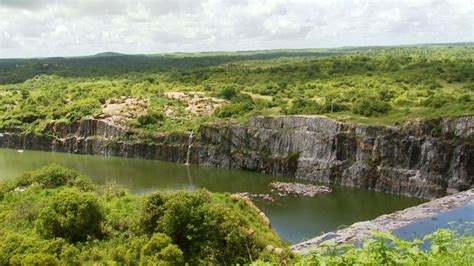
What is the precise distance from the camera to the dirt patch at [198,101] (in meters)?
74.9

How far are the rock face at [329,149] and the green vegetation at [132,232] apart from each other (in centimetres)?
2386

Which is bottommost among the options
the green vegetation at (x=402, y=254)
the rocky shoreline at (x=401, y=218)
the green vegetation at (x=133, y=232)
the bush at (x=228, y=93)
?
the rocky shoreline at (x=401, y=218)

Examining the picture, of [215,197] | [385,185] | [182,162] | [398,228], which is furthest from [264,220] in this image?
[182,162]

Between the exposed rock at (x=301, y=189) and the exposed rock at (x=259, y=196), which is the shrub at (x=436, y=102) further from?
the exposed rock at (x=259, y=196)

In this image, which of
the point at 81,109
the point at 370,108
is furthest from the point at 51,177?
the point at 81,109

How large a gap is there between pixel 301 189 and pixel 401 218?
1288 centimetres

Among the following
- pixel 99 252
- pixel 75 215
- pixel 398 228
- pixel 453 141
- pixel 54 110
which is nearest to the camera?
pixel 99 252

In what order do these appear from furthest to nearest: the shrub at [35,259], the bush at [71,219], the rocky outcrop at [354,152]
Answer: the rocky outcrop at [354,152], the bush at [71,219], the shrub at [35,259]

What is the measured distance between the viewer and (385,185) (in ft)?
169

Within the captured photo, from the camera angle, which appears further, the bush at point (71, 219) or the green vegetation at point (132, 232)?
the bush at point (71, 219)

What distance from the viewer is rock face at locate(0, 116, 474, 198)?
48.8 m

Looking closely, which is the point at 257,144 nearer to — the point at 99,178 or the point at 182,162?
the point at 182,162

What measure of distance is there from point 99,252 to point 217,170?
36.9 m

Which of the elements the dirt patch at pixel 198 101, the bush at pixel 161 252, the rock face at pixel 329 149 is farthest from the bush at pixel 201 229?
the dirt patch at pixel 198 101
